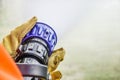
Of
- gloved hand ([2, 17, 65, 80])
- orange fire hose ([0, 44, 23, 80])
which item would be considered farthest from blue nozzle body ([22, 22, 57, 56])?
orange fire hose ([0, 44, 23, 80])

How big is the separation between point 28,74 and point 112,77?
30.8m

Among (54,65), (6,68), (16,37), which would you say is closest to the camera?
(6,68)

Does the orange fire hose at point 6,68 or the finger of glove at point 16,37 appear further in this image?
the finger of glove at point 16,37

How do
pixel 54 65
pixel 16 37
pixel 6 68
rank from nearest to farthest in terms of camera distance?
pixel 6 68
pixel 16 37
pixel 54 65

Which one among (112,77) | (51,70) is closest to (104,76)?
(112,77)

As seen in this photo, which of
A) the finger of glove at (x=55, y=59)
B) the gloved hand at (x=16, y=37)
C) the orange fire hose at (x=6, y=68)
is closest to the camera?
the orange fire hose at (x=6, y=68)

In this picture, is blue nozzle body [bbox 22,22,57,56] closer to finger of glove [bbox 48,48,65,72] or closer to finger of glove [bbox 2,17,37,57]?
finger of glove [bbox 2,17,37,57]

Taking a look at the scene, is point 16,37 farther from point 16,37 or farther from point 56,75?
point 56,75

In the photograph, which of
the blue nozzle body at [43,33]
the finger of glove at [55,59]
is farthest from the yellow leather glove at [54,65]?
the blue nozzle body at [43,33]

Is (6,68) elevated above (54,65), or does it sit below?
below

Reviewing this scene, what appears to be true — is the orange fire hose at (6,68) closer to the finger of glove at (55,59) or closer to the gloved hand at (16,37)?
the gloved hand at (16,37)

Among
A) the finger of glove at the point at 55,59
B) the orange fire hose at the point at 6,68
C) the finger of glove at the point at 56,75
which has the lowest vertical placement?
the orange fire hose at the point at 6,68

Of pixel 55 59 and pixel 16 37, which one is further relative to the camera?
pixel 55 59

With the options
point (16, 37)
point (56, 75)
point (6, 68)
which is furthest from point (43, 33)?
point (6, 68)
